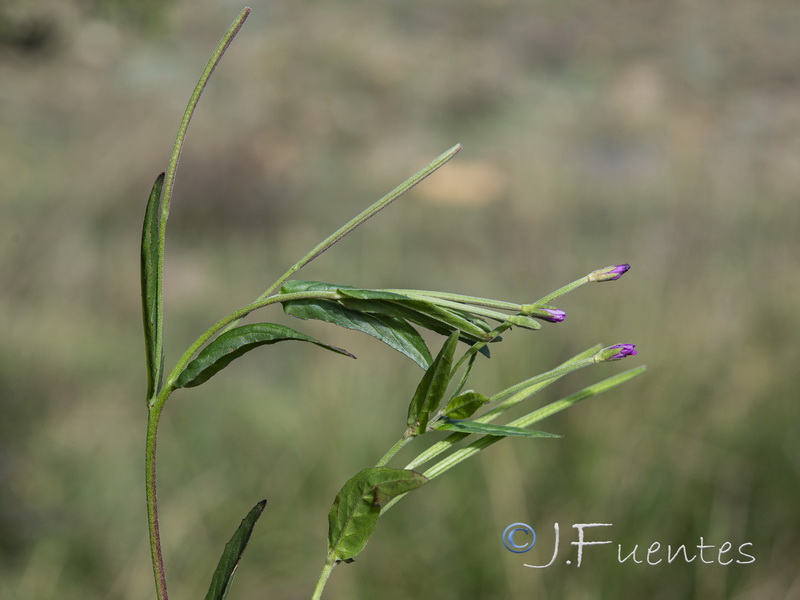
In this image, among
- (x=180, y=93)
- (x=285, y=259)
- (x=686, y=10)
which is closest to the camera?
(x=285, y=259)

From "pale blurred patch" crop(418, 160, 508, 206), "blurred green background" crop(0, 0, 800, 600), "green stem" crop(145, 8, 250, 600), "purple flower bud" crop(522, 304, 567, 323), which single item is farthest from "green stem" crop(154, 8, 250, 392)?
"pale blurred patch" crop(418, 160, 508, 206)

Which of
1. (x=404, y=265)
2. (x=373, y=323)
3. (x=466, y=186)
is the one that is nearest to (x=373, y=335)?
(x=373, y=323)

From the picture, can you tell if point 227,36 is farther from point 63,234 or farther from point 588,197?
point 588,197

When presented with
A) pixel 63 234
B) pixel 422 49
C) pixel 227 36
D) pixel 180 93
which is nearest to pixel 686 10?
pixel 422 49

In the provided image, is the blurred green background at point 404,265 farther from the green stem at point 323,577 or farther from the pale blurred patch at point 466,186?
the green stem at point 323,577

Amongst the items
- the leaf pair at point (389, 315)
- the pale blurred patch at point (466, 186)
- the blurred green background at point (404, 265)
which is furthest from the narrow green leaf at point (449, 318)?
the pale blurred patch at point (466, 186)

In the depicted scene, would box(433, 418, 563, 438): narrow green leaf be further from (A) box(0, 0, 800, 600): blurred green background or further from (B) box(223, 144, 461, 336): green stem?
(A) box(0, 0, 800, 600): blurred green background

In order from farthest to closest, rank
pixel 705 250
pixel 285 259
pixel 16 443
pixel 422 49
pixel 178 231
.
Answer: pixel 422 49 < pixel 178 231 < pixel 285 259 < pixel 705 250 < pixel 16 443
